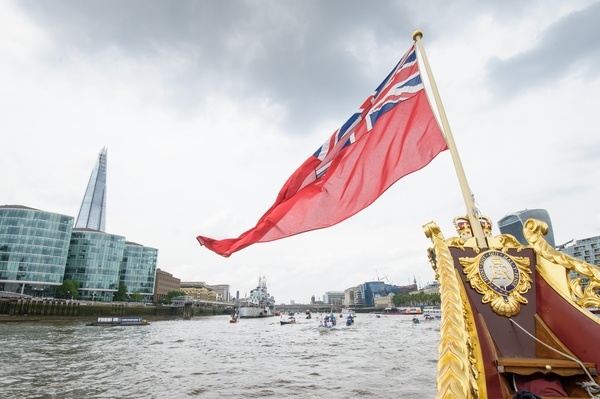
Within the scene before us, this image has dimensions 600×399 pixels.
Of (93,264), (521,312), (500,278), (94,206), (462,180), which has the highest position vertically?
(94,206)

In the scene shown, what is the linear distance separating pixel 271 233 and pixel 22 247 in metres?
91.0

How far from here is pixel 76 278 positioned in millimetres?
86312

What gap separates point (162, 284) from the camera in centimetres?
13312

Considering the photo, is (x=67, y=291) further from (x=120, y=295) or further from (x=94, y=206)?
(x=94, y=206)

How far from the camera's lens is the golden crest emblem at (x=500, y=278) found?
4.19 m

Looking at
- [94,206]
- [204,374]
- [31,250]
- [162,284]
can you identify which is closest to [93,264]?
[31,250]

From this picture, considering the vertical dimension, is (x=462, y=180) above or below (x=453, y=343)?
above

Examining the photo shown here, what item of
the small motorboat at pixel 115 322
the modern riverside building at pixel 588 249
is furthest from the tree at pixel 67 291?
the modern riverside building at pixel 588 249

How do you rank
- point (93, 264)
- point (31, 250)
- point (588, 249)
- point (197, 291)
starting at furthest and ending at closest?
point (197, 291) → point (588, 249) → point (93, 264) → point (31, 250)

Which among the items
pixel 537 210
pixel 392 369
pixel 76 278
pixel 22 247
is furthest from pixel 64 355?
pixel 537 210

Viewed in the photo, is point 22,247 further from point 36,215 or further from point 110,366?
point 110,366

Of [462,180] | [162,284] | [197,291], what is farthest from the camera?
[197,291]

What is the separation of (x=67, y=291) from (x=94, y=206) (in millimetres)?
81940

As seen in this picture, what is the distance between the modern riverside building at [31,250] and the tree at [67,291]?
1425 millimetres
